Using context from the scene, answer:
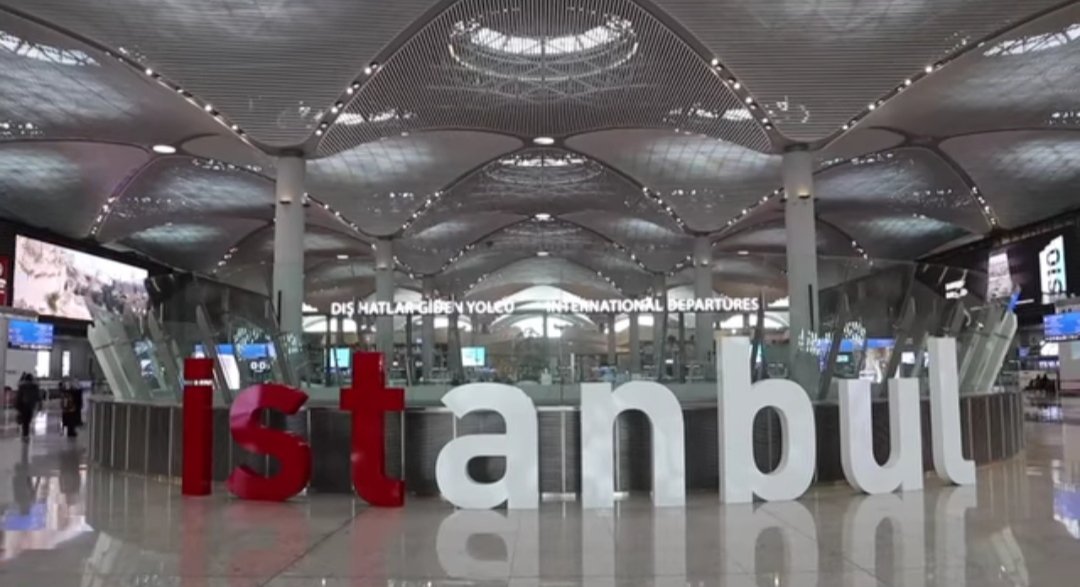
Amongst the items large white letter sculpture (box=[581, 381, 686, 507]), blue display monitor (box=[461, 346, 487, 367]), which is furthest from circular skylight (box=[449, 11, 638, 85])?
large white letter sculpture (box=[581, 381, 686, 507])

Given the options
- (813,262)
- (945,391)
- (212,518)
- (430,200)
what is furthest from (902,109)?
(212,518)

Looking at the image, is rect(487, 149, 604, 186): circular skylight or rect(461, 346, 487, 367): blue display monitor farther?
rect(487, 149, 604, 186): circular skylight

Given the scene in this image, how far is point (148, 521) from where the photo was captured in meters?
8.41

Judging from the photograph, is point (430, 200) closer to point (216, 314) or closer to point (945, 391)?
point (216, 314)

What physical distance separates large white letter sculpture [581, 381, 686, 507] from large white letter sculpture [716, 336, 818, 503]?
0.48 meters

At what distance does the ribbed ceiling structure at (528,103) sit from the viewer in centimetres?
1977

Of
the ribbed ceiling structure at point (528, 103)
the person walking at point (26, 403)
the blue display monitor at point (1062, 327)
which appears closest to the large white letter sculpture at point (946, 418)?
the ribbed ceiling structure at point (528, 103)

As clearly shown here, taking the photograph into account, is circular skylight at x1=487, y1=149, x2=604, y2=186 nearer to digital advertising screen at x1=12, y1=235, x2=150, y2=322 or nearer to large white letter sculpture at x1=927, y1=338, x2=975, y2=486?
digital advertising screen at x1=12, y1=235, x2=150, y2=322

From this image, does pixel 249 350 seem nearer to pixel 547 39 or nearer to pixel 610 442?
pixel 610 442

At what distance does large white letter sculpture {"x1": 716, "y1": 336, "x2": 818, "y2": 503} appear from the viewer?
921 centimetres

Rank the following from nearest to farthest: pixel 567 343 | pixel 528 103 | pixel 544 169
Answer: pixel 567 343, pixel 528 103, pixel 544 169

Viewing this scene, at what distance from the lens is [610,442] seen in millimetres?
9266

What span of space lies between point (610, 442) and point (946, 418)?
13.2ft

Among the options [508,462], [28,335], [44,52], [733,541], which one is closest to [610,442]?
[508,462]
